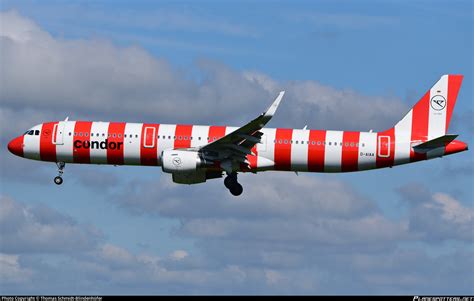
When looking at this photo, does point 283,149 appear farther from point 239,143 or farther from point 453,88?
point 453,88

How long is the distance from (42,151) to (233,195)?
14529 mm

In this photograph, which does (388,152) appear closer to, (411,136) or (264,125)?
(411,136)

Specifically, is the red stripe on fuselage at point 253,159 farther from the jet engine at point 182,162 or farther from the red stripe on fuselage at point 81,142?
the red stripe on fuselage at point 81,142

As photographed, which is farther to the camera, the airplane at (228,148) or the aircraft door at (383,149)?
the aircraft door at (383,149)

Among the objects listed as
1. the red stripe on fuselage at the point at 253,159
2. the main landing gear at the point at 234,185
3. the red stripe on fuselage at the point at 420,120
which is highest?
the red stripe on fuselage at the point at 420,120

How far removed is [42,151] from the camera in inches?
2958

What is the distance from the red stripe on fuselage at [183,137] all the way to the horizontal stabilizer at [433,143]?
16.5m

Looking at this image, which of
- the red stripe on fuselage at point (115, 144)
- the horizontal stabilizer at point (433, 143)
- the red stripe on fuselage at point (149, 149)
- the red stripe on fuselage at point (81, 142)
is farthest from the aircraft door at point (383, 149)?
the red stripe on fuselage at point (81, 142)

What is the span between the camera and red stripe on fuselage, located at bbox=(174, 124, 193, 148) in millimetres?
73125

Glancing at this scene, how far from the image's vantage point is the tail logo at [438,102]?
77.5 metres

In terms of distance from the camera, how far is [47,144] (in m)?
74.8

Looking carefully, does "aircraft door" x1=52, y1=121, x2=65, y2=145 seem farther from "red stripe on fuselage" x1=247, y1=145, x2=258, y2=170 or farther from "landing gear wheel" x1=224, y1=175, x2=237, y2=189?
"red stripe on fuselage" x1=247, y1=145, x2=258, y2=170

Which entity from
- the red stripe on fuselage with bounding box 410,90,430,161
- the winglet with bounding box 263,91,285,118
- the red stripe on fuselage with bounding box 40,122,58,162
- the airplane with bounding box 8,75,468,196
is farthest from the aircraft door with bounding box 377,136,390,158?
the red stripe on fuselage with bounding box 40,122,58,162

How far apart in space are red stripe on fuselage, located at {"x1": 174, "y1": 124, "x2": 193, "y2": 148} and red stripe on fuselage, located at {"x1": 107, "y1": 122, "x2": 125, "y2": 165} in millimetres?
3943
